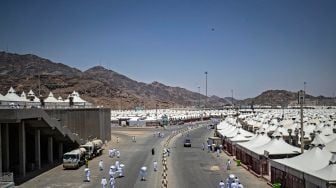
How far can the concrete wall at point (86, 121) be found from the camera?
44.9m

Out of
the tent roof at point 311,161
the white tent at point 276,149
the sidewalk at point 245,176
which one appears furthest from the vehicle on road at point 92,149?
the tent roof at point 311,161

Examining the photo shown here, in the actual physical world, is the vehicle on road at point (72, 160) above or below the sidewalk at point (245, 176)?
above

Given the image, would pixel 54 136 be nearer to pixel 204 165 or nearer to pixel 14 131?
pixel 14 131

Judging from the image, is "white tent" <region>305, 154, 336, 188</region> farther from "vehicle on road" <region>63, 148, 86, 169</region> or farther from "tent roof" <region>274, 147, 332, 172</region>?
"vehicle on road" <region>63, 148, 86, 169</region>

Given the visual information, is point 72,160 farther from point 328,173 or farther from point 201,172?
point 328,173

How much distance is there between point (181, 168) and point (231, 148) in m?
11.4

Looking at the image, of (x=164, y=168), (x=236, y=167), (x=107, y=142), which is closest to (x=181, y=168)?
(x=164, y=168)

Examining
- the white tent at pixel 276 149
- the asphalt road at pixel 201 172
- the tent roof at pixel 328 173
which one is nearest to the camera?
the tent roof at pixel 328 173

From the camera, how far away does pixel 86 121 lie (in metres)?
54.5

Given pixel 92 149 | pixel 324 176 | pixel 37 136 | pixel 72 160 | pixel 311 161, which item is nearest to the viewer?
pixel 324 176

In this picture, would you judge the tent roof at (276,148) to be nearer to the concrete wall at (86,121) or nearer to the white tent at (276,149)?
the white tent at (276,149)

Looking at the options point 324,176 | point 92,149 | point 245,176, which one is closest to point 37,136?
point 92,149

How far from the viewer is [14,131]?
39.6 metres

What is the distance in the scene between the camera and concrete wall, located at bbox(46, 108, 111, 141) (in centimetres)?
4488
